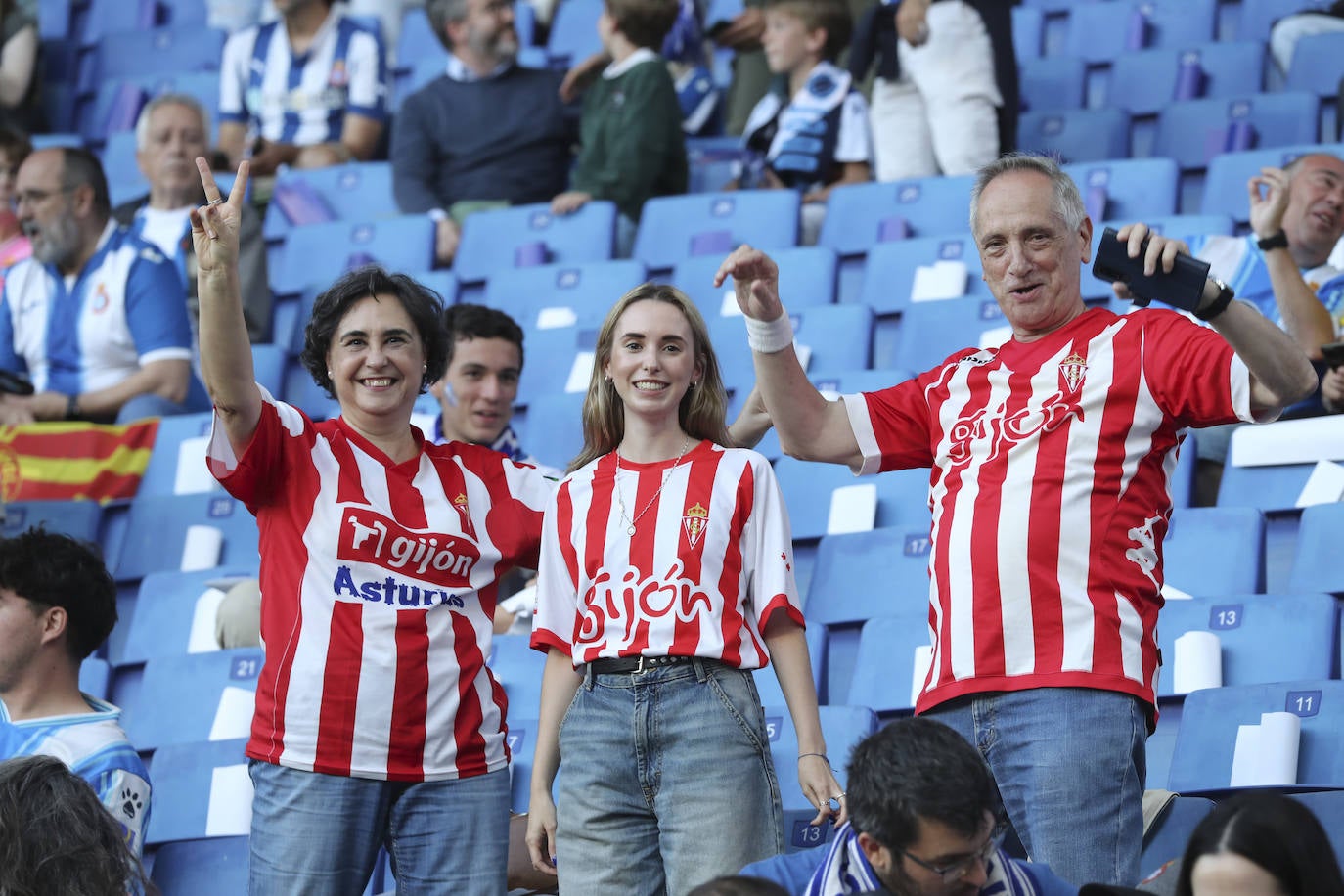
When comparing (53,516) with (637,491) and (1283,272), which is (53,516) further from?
(1283,272)

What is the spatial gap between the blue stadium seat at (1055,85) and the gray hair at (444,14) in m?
1.99

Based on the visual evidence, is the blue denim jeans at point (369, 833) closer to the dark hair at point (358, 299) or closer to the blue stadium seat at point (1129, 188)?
the dark hair at point (358, 299)

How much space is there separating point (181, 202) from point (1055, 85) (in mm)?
3043

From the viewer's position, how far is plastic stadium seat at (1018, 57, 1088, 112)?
236 inches

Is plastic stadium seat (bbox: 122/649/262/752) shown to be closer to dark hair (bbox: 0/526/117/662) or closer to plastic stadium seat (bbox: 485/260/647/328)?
dark hair (bbox: 0/526/117/662)

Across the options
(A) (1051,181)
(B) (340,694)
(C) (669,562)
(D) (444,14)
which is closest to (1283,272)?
(A) (1051,181)

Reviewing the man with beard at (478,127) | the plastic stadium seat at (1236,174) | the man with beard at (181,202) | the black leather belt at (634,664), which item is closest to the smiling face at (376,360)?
the black leather belt at (634,664)

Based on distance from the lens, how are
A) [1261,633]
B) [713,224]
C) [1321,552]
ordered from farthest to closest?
[713,224] < [1321,552] < [1261,633]

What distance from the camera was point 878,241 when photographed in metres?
4.95

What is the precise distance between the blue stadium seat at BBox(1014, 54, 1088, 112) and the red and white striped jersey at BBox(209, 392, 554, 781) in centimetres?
396

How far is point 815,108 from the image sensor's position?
5398mm

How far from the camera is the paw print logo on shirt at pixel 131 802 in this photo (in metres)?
2.69

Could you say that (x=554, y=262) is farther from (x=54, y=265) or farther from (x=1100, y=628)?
(x=1100, y=628)

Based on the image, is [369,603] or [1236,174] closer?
[369,603]
